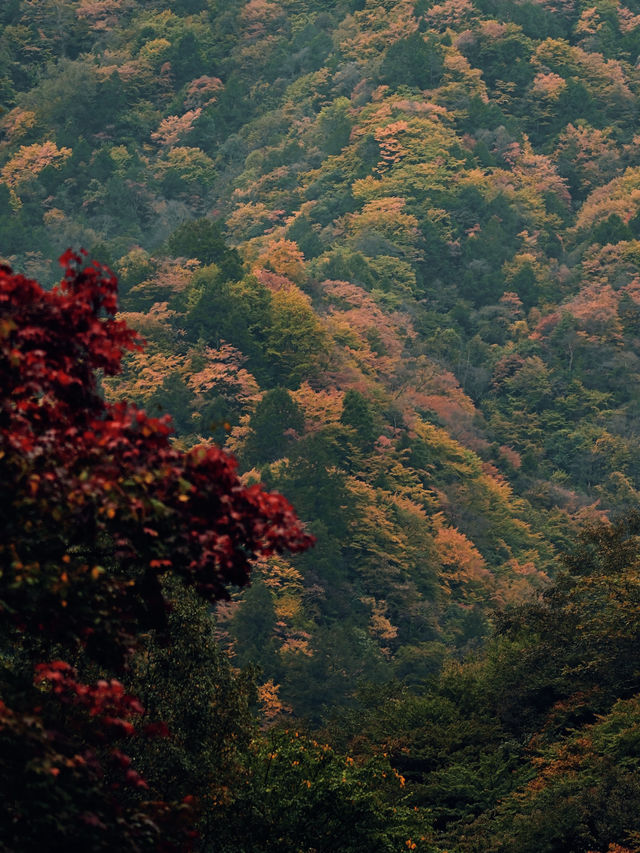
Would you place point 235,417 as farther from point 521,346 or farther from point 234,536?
point 234,536

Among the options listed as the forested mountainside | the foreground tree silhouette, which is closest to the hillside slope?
the forested mountainside

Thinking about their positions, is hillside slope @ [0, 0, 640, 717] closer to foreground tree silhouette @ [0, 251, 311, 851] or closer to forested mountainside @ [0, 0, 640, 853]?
forested mountainside @ [0, 0, 640, 853]

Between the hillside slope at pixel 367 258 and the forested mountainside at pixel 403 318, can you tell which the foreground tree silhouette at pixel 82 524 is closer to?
the forested mountainside at pixel 403 318

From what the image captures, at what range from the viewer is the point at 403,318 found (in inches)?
3187

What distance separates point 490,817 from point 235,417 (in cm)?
3511

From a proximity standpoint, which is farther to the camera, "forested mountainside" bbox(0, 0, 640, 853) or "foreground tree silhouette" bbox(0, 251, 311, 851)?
"forested mountainside" bbox(0, 0, 640, 853)

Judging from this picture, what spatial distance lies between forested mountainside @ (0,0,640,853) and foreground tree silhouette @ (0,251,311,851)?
35.5 ft

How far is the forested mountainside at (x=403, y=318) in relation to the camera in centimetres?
3312

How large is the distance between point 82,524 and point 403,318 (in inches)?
2844

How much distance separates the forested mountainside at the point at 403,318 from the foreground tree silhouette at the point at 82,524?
10828 millimetres

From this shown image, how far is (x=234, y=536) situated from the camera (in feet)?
31.2

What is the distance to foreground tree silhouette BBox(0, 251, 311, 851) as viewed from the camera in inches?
352

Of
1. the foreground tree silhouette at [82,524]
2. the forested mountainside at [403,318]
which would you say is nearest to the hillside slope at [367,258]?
the forested mountainside at [403,318]

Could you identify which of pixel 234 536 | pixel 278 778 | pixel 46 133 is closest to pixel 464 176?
pixel 46 133
